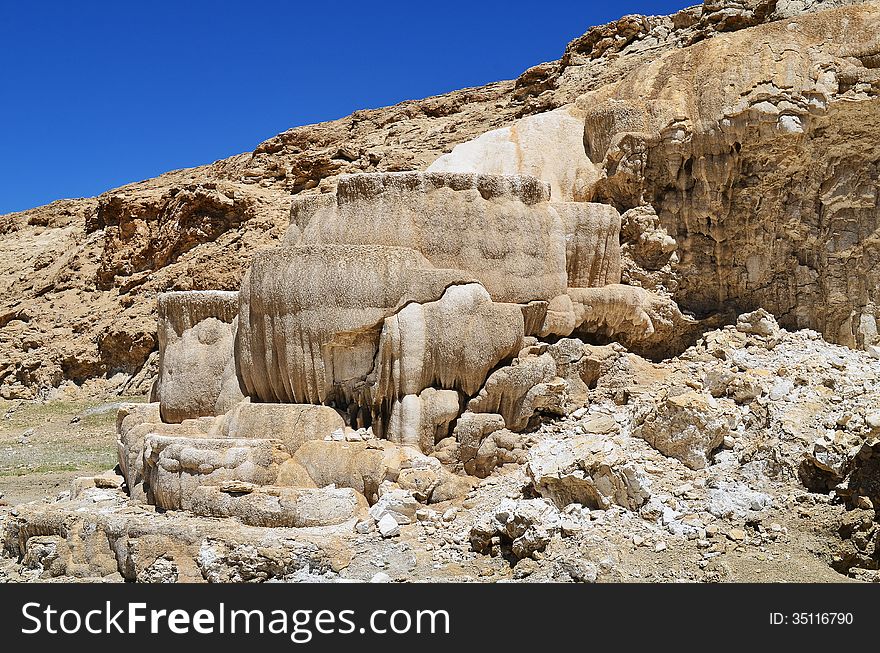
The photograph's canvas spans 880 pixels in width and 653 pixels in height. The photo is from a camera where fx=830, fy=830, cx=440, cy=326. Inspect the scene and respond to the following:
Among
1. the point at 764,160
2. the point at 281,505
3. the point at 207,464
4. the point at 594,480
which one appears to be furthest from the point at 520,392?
the point at 764,160

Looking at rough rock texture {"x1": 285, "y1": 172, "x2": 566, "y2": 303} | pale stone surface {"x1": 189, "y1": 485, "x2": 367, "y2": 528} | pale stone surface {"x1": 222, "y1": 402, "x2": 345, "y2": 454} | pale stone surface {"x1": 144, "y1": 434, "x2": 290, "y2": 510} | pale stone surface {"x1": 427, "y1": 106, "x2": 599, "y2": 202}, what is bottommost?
pale stone surface {"x1": 189, "y1": 485, "x2": 367, "y2": 528}

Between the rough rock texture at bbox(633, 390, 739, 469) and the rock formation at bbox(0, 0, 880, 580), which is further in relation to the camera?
the rough rock texture at bbox(633, 390, 739, 469)

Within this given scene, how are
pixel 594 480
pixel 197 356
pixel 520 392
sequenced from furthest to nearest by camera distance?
pixel 197 356, pixel 520 392, pixel 594 480

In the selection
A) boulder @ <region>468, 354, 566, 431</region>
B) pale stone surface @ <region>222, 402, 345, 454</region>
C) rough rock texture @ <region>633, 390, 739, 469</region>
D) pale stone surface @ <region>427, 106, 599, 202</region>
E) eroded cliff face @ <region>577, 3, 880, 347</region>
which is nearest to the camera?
rough rock texture @ <region>633, 390, 739, 469</region>

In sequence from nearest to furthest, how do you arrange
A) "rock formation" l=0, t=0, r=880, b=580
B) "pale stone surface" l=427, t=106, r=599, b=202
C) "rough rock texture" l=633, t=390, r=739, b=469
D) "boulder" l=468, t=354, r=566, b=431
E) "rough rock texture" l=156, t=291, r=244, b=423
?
"rock formation" l=0, t=0, r=880, b=580, "rough rock texture" l=633, t=390, r=739, b=469, "boulder" l=468, t=354, r=566, b=431, "rough rock texture" l=156, t=291, r=244, b=423, "pale stone surface" l=427, t=106, r=599, b=202

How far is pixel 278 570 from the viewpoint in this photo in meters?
7.54

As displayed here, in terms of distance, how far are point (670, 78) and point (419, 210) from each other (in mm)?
4434

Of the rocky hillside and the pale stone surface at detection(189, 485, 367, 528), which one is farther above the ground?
the rocky hillside

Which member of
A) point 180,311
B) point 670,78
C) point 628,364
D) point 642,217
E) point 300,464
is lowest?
point 300,464

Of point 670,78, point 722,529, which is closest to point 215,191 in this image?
point 670,78

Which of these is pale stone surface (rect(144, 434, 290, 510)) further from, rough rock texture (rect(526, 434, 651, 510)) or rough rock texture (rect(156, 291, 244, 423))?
rough rock texture (rect(526, 434, 651, 510))

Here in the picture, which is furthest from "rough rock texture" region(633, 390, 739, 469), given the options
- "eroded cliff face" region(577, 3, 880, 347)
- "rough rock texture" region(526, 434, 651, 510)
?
"eroded cliff face" region(577, 3, 880, 347)

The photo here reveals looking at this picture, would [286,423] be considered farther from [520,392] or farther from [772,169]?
[772,169]

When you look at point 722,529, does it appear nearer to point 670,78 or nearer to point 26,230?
point 670,78
